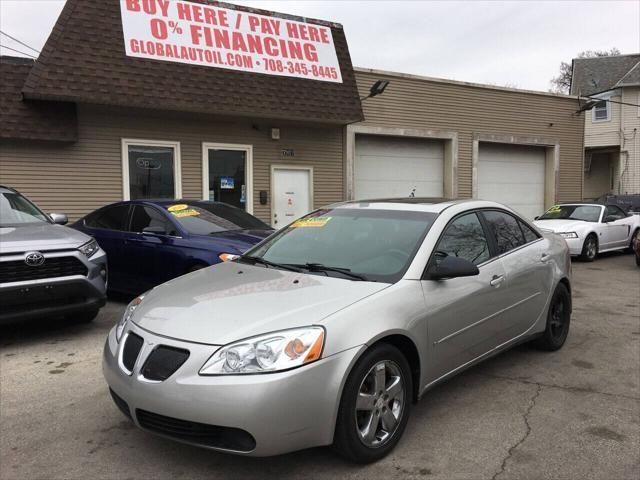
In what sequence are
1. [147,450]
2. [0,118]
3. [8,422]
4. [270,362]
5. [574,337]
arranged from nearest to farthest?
[270,362], [147,450], [8,422], [574,337], [0,118]

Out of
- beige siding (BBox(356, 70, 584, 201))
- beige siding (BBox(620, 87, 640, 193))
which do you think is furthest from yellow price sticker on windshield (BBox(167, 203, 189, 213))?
A: beige siding (BBox(620, 87, 640, 193))

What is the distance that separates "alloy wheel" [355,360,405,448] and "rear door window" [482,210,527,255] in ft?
5.42

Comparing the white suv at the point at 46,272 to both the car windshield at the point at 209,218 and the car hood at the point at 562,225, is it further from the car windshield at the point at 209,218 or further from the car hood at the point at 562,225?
the car hood at the point at 562,225

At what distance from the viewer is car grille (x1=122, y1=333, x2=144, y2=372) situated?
2.98 meters

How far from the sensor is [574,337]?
5719mm

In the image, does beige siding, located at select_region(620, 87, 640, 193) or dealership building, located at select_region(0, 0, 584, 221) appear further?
beige siding, located at select_region(620, 87, 640, 193)

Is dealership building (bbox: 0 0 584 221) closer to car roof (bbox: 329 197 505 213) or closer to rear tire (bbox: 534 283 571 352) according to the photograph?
car roof (bbox: 329 197 505 213)

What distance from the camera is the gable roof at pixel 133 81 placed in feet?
30.8

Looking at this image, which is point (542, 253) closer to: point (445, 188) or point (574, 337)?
point (574, 337)

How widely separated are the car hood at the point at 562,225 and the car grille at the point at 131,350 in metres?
10.8

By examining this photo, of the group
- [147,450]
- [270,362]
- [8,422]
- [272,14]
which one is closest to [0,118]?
[272,14]

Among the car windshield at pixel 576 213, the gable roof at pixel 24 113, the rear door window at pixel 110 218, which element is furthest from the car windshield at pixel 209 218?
the car windshield at pixel 576 213

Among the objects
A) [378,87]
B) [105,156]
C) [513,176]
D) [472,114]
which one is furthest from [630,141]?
[105,156]

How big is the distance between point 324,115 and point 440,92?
4.57 m
